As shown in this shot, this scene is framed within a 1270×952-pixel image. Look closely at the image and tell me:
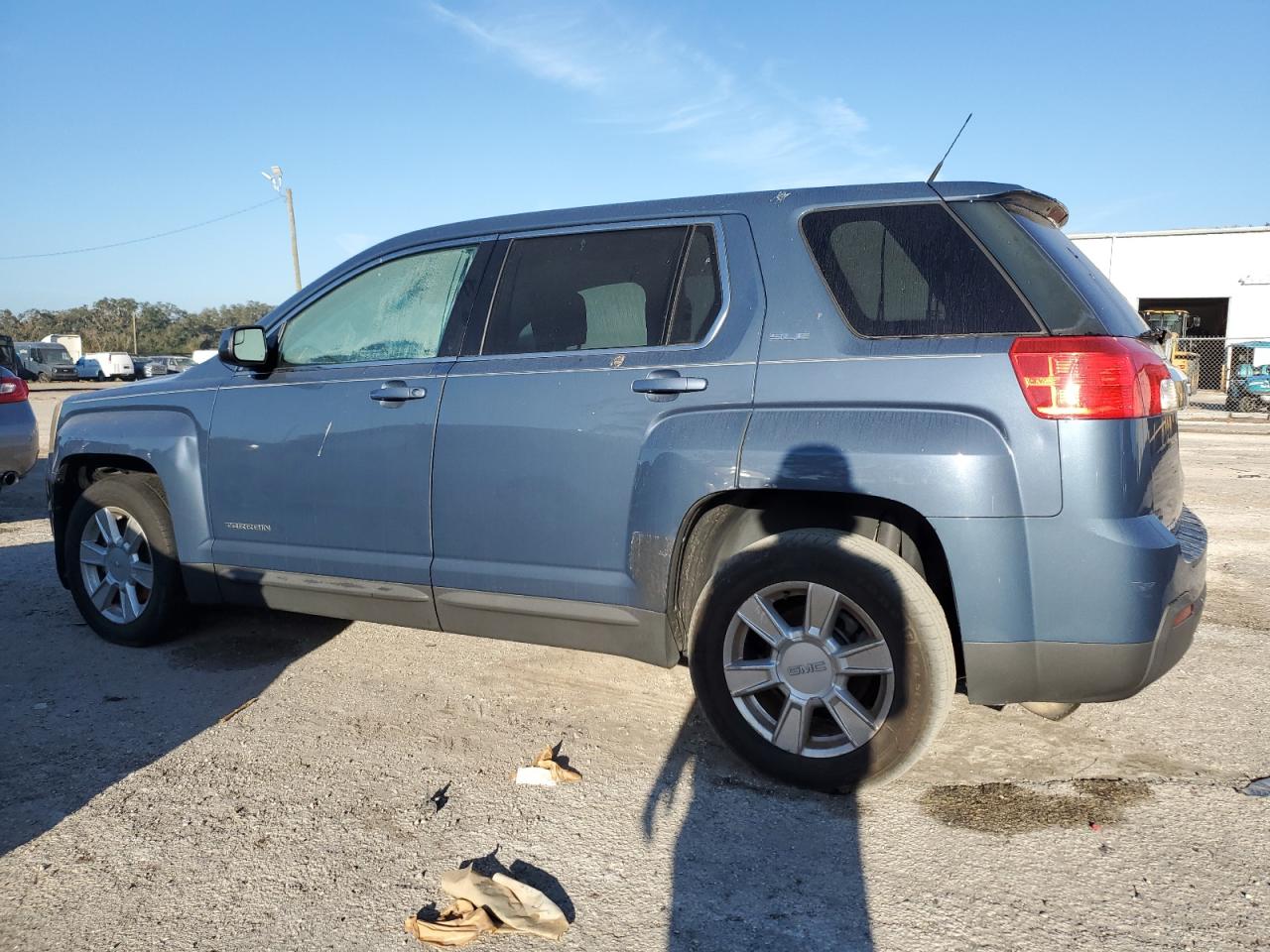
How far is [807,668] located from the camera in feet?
9.57

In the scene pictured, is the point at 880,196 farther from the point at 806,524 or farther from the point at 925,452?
the point at 806,524

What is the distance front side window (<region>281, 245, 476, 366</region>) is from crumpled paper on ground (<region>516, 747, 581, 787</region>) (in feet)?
5.43

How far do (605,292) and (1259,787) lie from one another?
2732mm

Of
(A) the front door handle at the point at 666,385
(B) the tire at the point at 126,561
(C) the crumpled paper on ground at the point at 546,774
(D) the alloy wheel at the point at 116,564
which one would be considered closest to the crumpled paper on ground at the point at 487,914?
(C) the crumpled paper on ground at the point at 546,774

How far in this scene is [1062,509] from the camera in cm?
259

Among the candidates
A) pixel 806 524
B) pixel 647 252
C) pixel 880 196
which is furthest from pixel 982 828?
pixel 647 252

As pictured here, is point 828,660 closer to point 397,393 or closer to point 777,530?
point 777,530

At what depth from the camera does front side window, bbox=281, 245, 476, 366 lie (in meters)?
3.81

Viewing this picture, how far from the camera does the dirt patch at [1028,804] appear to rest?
277cm

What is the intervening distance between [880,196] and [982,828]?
1976mm

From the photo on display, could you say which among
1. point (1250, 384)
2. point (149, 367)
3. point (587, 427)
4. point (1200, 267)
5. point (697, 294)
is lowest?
point (1250, 384)

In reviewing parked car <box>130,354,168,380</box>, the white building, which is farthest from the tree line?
the white building

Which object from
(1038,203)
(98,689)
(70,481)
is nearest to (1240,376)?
(1038,203)

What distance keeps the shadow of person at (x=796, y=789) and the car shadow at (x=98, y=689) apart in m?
1.87
